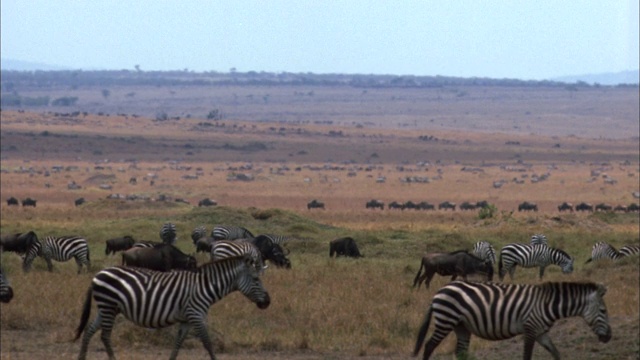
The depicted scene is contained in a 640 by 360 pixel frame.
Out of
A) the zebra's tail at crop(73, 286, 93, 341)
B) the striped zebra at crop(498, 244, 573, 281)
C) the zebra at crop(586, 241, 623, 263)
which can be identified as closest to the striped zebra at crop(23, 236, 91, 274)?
the striped zebra at crop(498, 244, 573, 281)

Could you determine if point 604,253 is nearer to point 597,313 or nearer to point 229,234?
point 229,234

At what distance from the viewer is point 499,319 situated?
11.2 m

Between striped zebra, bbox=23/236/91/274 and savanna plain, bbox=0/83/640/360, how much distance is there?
363 millimetres

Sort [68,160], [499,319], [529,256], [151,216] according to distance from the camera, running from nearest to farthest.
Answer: [499,319]
[529,256]
[151,216]
[68,160]

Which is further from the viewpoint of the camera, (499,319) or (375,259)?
(375,259)

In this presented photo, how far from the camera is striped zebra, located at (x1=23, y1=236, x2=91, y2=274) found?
71.8 feet

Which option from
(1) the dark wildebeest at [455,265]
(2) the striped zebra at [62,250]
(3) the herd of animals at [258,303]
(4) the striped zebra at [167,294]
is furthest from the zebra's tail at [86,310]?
(2) the striped zebra at [62,250]

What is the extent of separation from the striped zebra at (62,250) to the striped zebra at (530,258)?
311 inches

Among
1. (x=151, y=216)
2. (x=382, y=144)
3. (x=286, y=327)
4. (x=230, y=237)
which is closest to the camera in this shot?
(x=286, y=327)

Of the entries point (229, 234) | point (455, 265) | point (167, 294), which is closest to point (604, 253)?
point (455, 265)

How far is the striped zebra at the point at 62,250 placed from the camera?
21875 mm

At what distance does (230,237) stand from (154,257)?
7.82m

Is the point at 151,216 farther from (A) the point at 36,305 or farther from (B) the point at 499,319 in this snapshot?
(B) the point at 499,319

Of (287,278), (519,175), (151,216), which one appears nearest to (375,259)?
(287,278)
